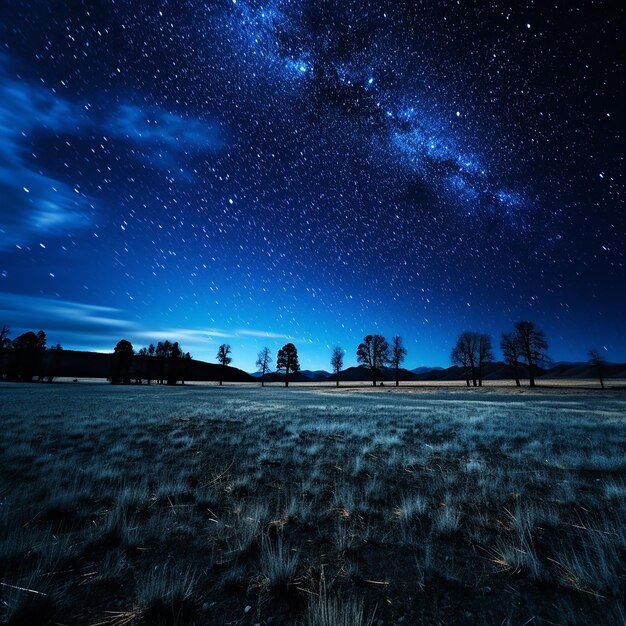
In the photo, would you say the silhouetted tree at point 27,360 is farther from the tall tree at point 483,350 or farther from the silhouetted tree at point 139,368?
the tall tree at point 483,350

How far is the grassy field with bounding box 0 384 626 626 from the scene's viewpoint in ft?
8.99

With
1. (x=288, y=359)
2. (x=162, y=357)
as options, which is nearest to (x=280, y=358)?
(x=288, y=359)

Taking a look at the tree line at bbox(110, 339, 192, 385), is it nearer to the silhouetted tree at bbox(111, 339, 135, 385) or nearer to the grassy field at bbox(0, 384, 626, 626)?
the silhouetted tree at bbox(111, 339, 135, 385)

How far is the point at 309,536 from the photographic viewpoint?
4.16 meters

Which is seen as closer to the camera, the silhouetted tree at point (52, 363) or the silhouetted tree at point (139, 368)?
the silhouetted tree at point (52, 363)

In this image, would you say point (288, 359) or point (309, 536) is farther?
point (288, 359)

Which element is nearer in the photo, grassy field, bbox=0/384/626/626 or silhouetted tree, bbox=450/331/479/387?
grassy field, bbox=0/384/626/626

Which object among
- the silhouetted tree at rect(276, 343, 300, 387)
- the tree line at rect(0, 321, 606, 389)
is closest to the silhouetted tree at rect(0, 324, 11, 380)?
the tree line at rect(0, 321, 606, 389)

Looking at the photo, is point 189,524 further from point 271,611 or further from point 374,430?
point 374,430

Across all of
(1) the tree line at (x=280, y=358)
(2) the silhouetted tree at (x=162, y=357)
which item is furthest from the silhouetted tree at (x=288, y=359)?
(2) the silhouetted tree at (x=162, y=357)

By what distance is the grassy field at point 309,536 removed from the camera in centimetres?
274

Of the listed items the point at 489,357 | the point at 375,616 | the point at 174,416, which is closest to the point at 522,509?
the point at 375,616

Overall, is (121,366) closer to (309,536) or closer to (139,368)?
(139,368)

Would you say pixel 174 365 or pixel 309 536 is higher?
pixel 174 365
